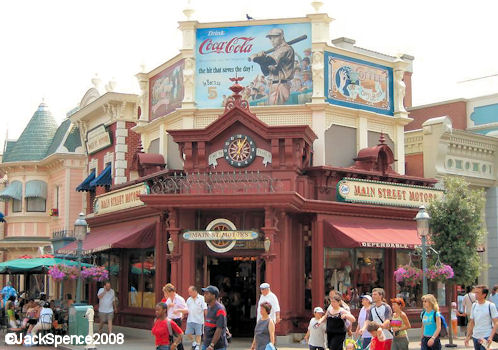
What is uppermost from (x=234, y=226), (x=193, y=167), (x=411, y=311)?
(x=193, y=167)

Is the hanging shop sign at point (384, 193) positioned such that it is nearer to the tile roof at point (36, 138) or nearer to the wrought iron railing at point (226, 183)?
the wrought iron railing at point (226, 183)

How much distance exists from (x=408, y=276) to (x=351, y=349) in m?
8.68

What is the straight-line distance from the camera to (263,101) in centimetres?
2447

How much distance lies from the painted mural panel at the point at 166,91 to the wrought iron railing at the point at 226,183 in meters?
4.10

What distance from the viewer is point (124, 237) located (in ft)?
82.4

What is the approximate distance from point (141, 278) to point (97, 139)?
993 cm

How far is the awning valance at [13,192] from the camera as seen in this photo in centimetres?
3966

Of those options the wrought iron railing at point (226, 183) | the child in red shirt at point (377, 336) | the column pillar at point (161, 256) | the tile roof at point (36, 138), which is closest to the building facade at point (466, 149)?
the wrought iron railing at point (226, 183)

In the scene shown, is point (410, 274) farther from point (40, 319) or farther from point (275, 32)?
point (40, 319)

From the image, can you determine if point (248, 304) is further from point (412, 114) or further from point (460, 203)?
point (412, 114)

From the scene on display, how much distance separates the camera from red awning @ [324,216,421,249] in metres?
22.4

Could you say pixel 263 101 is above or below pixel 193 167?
above

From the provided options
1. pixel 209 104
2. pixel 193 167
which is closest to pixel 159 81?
pixel 209 104

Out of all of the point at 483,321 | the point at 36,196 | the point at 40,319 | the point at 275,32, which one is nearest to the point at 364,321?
the point at 483,321
